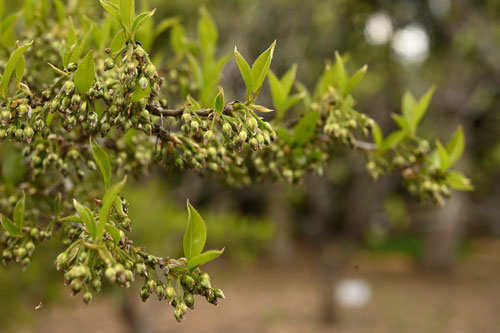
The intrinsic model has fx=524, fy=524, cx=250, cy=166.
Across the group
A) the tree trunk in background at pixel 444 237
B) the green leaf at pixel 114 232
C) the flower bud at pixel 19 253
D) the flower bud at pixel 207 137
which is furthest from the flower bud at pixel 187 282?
the tree trunk in background at pixel 444 237

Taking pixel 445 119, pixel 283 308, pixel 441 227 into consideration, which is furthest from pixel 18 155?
pixel 441 227

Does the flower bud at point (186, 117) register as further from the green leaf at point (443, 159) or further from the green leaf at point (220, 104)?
the green leaf at point (443, 159)

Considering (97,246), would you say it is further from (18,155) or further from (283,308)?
(283,308)

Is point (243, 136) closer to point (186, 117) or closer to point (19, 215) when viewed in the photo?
point (186, 117)

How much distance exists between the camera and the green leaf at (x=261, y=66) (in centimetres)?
119

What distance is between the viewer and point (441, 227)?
460 inches

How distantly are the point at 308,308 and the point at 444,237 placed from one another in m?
4.21

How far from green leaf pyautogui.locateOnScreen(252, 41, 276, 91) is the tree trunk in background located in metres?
11.0

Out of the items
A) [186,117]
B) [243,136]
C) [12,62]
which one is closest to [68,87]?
[12,62]

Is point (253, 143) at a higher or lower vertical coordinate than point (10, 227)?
higher

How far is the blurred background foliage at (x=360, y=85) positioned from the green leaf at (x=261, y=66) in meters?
4.34

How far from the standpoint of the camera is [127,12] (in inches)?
44.1

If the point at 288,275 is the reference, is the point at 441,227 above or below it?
above

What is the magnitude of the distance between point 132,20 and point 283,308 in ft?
28.2
